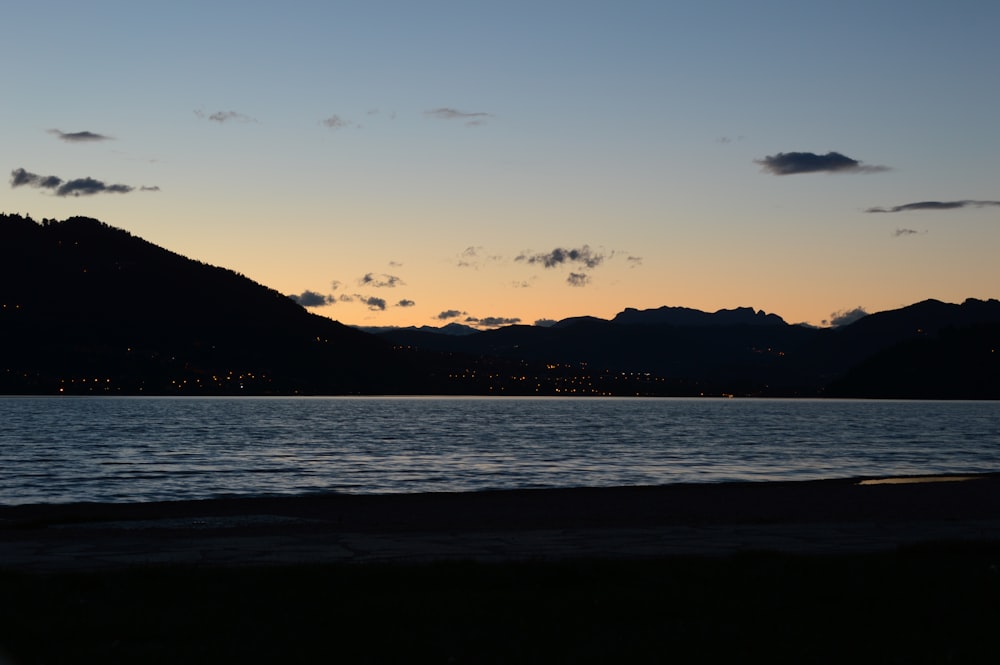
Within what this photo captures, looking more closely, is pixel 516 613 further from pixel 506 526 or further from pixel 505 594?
pixel 506 526

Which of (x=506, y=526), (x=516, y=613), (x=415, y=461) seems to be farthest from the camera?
(x=415, y=461)

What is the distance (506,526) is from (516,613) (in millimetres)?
12827

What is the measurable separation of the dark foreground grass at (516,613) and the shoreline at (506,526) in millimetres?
2165

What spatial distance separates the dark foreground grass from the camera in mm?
10445

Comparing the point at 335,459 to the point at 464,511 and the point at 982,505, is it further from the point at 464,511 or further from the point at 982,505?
the point at 982,505

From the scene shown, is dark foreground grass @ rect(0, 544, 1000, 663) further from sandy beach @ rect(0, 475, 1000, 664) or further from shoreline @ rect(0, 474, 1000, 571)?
shoreline @ rect(0, 474, 1000, 571)

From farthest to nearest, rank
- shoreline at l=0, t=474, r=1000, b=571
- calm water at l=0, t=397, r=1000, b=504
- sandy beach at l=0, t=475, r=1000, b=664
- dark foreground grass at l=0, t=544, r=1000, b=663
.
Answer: calm water at l=0, t=397, r=1000, b=504, shoreline at l=0, t=474, r=1000, b=571, sandy beach at l=0, t=475, r=1000, b=664, dark foreground grass at l=0, t=544, r=1000, b=663

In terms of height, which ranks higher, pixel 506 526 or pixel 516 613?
pixel 516 613

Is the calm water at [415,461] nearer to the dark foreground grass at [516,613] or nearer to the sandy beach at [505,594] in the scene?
the sandy beach at [505,594]

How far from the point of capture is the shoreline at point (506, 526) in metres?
17.8

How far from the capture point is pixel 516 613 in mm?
12273

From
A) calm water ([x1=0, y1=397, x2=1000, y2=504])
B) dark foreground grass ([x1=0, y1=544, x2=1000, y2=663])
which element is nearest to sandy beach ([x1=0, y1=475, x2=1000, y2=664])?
dark foreground grass ([x1=0, y1=544, x2=1000, y2=663])

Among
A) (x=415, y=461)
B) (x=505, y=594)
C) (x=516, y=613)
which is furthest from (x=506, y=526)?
(x=415, y=461)

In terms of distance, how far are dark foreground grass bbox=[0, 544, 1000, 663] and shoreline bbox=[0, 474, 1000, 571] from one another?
7.10ft
